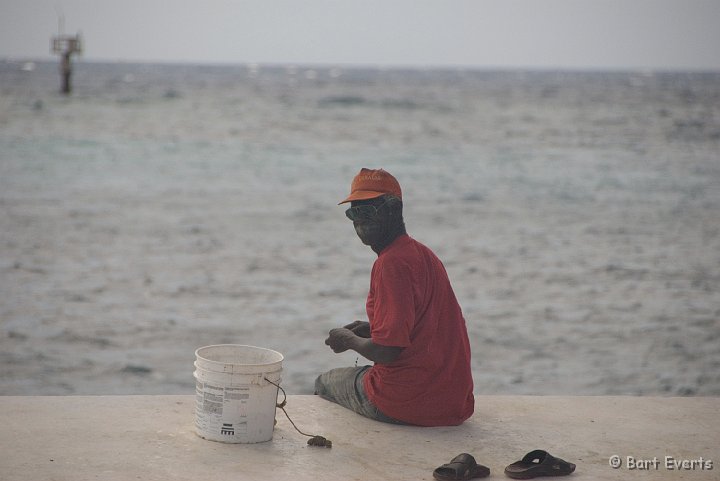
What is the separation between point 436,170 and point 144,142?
9667 mm

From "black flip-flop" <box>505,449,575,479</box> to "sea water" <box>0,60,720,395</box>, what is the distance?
10.3 ft

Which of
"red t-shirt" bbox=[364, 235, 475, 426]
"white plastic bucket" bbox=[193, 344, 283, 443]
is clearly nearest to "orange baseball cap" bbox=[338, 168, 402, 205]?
"red t-shirt" bbox=[364, 235, 475, 426]

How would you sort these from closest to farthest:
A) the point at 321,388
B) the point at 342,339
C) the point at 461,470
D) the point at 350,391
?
the point at 461,470, the point at 342,339, the point at 350,391, the point at 321,388

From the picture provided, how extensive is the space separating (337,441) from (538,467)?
94 cm

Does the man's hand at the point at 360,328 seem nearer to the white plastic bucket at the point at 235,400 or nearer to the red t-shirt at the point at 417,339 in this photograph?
the red t-shirt at the point at 417,339

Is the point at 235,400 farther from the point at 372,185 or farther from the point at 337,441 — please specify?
the point at 372,185

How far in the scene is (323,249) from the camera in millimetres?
12227

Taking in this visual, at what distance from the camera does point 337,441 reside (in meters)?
4.18

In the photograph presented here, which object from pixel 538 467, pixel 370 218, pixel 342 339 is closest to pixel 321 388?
pixel 342 339

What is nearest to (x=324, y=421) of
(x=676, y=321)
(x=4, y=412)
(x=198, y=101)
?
(x=4, y=412)

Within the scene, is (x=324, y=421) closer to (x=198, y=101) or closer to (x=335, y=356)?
(x=335, y=356)

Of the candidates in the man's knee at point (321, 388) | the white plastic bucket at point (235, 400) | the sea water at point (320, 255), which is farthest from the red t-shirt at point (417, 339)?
the sea water at point (320, 255)

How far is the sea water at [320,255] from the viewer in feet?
25.0

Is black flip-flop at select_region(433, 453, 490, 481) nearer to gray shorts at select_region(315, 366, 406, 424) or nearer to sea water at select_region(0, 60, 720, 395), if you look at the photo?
gray shorts at select_region(315, 366, 406, 424)
